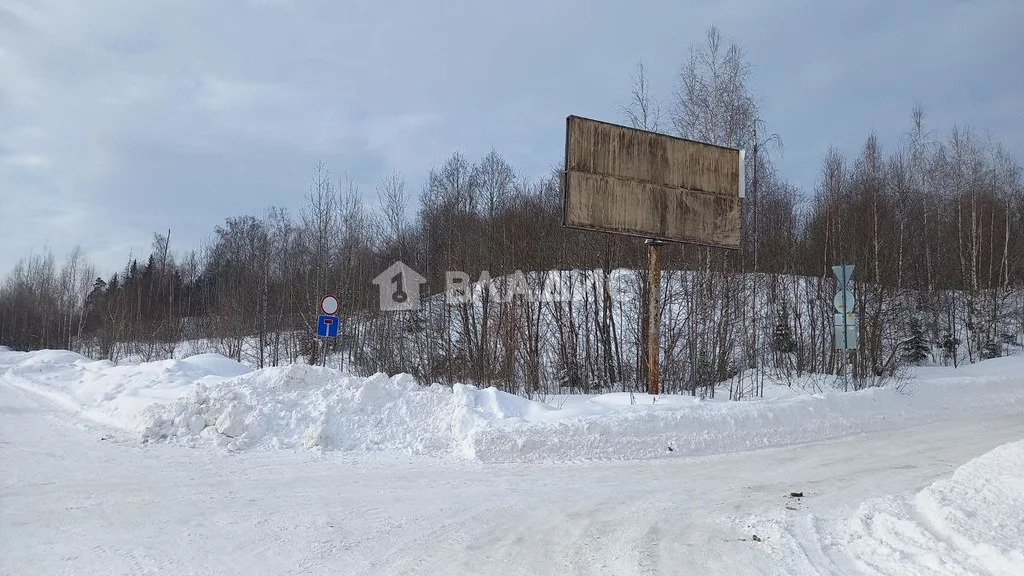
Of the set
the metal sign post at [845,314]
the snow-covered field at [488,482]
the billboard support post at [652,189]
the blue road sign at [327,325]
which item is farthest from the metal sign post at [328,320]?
the metal sign post at [845,314]

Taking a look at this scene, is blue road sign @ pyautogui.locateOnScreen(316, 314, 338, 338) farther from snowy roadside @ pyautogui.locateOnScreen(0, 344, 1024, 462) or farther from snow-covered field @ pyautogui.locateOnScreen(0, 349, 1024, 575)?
snow-covered field @ pyautogui.locateOnScreen(0, 349, 1024, 575)

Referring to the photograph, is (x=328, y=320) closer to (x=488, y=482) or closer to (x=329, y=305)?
(x=329, y=305)

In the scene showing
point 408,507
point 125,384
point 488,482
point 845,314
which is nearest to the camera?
point 408,507

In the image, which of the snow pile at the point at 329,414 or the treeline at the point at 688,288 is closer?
the snow pile at the point at 329,414

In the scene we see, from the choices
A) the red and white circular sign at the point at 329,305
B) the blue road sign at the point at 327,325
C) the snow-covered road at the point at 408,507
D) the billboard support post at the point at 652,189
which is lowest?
the snow-covered road at the point at 408,507

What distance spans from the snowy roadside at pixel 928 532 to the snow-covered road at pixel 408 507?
0.59 feet

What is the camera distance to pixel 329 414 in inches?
431

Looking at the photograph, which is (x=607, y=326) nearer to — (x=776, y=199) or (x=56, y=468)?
(x=56, y=468)

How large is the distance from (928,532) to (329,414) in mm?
8723

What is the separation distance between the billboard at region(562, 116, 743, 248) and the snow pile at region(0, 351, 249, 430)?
906cm

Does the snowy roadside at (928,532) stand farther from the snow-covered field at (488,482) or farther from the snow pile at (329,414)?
the snow pile at (329,414)

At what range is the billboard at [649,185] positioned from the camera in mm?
13570

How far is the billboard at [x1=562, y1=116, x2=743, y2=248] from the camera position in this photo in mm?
13570

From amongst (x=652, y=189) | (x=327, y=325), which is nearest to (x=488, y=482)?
(x=327, y=325)
